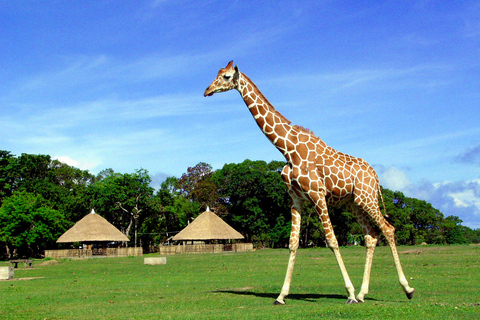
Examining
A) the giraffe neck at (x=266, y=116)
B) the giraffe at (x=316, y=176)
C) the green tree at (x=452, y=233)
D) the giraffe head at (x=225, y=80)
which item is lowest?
the green tree at (x=452, y=233)

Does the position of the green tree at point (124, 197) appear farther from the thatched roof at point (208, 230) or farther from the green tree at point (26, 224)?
the thatched roof at point (208, 230)

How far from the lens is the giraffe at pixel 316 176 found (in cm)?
1212

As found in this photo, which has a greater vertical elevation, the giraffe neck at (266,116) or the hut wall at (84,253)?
the giraffe neck at (266,116)

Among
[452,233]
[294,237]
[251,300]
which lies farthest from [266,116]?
[452,233]

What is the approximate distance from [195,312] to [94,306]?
326cm

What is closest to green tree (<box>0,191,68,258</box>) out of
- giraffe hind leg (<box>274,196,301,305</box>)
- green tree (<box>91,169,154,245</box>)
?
green tree (<box>91,169,154,245</box>)

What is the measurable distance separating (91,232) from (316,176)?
48.2m

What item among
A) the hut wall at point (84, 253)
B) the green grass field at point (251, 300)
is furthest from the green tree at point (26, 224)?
the green grass field at point (251, 300)

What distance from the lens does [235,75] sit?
13.2 m

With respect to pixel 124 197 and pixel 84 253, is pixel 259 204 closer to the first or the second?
pixel 124 197

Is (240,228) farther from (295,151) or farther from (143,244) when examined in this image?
(295,151)

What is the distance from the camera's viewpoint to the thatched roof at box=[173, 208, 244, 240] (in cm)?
5694

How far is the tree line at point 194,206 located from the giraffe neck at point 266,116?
163 feet

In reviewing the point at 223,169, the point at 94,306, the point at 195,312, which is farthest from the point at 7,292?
the point at 223,169
